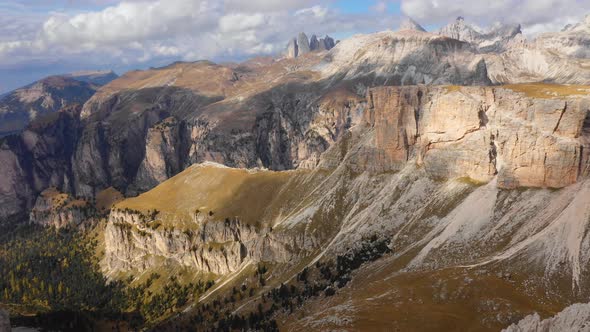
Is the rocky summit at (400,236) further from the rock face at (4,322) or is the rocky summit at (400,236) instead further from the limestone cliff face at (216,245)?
the rock face at (4,322)

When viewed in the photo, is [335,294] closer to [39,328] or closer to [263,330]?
[263,330]

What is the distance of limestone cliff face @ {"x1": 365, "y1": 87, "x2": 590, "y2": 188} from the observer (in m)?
113

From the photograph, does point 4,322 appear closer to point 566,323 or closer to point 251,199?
point 566,323

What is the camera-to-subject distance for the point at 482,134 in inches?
5172

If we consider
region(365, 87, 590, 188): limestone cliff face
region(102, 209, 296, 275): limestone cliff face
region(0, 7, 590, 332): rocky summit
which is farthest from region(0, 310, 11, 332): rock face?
region(365, 87, 590, 188): limestone cliff face

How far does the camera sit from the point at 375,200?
148500mm

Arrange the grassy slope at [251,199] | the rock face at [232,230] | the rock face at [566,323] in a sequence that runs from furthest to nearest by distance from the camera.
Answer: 1. the grassy slope at [251,199]
2. the rock face at [232,230]
3. the rock face at [566,323]

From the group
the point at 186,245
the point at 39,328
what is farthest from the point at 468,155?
the point at 39,328

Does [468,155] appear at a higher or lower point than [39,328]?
higher

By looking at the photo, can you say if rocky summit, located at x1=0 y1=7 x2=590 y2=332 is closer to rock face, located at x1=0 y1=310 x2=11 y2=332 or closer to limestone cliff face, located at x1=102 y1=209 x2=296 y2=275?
limestone cliff face, located at x1=102 y1=209 x2=296 y2=275

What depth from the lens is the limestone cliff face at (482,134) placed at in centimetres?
11306

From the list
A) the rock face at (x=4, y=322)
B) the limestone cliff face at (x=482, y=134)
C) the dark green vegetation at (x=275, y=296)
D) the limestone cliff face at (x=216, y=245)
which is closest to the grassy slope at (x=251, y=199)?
the limestone cliff face at (x=216, y=245)

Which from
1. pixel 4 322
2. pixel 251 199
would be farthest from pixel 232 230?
pixel 4 322

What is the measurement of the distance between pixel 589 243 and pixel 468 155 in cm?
4514
